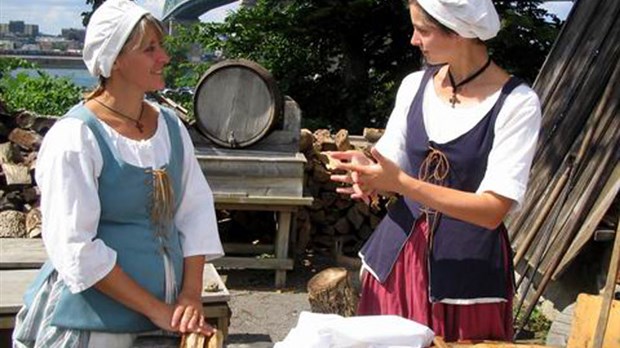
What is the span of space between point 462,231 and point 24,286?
2.09 metres

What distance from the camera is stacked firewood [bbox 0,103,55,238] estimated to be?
6.09m

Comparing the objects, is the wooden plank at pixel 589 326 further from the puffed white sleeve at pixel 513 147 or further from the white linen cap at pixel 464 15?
the white linen cap at pixel 464 15

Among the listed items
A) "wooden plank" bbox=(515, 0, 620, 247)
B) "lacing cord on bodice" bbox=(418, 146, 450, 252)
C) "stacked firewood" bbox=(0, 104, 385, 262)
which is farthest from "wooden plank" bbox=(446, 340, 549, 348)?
"stacked firewood" bbox=(0, 104, 385, 262)

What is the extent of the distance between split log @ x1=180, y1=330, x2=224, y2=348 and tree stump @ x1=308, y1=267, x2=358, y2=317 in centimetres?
217

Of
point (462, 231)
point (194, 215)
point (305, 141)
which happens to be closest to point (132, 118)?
point (194, 215)

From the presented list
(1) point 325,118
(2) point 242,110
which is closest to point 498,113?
(2) point 242,110

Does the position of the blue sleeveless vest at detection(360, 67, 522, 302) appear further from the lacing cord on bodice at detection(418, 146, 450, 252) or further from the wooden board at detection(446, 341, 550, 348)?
the wooden board at detection(446, 341, 550, 348)

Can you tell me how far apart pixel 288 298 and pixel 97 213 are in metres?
4.10

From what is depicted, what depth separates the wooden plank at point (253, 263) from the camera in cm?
610

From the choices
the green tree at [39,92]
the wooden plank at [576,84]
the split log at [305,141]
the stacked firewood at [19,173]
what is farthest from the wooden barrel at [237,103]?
the green tree at [39,92]

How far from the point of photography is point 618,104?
4.89 m

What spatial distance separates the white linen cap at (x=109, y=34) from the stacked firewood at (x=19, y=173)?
421 cm

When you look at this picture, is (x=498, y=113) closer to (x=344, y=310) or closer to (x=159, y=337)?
(x=159, y=337)

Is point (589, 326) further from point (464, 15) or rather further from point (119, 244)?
point (119, 244)
